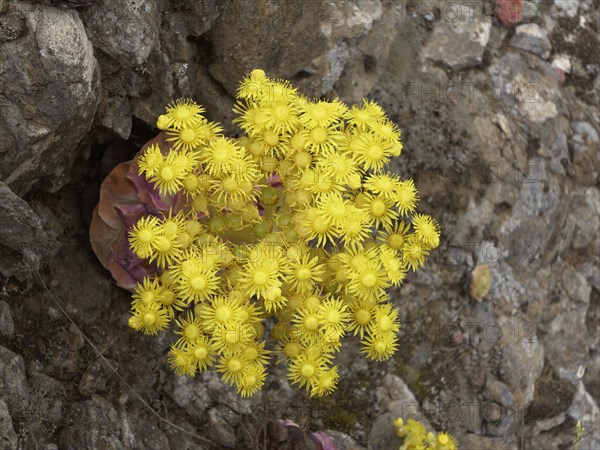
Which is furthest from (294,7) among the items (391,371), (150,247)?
(391,371)

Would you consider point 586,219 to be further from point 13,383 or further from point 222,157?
point 13,383

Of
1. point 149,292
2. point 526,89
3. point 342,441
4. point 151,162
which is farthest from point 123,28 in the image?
point 526,89

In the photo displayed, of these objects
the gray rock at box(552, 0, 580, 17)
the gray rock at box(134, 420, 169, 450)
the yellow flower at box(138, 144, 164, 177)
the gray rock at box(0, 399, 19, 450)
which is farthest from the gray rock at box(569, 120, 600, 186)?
the gray rock at box(0, 399, 19, 450)

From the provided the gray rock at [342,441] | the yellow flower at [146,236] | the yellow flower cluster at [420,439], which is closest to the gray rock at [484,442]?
the yellow flower cluster at [420,439]

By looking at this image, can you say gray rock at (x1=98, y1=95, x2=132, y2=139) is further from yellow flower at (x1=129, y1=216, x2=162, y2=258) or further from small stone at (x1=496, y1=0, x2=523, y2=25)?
small stone at (x1=496, y1=0, x2=523, y2=25)

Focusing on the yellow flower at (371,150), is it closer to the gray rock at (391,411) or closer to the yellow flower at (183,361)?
the yellow flower at (183,361)

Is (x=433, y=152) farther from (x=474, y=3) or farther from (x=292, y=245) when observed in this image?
(x=292, y=245)

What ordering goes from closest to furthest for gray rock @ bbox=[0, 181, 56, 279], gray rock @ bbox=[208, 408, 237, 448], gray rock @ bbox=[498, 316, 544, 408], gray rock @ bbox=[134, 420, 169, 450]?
gray rock @ bbox=[0, 181, 56, 279]
gray rock @ bbox=[134, 420, 169, 450]
gray rock @ bbox=[208, 408, 237, 448]
gray rock @ bbox=[498, 316, 544, 408]
